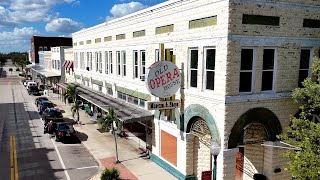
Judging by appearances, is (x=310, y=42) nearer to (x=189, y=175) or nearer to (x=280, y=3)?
(x=280, y=3)

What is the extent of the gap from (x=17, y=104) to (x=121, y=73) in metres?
26.9

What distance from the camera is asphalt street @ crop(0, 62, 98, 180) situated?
63.0 feet

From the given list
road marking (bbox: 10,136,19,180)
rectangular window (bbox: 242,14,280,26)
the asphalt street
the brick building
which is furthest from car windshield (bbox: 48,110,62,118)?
the brick building

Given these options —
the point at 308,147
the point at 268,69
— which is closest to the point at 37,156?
the point at 268,69

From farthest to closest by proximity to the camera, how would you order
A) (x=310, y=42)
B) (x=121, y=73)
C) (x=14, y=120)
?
(x=14, y=120) < (x=121, y=73) < (x=310, y=42)

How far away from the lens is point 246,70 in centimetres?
1443

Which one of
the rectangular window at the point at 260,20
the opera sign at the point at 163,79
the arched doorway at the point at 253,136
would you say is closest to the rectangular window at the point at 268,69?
the arched doorway at the point at 253,136

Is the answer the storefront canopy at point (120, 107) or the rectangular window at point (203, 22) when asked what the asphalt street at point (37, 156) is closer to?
the storefront canopy at point (120, 107)

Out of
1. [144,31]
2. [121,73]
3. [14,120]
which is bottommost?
[14,120]

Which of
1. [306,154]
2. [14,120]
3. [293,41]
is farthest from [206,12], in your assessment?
[14,120]

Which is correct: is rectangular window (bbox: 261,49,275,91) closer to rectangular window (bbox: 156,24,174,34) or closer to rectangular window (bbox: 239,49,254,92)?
rectangular window (bbox: 239,49,254,92)

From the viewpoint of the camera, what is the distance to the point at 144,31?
2217cm

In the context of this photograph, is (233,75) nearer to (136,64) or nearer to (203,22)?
(203,22)

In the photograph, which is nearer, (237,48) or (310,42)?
(237,48)
